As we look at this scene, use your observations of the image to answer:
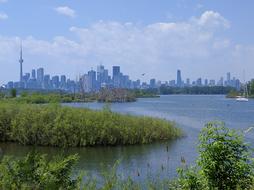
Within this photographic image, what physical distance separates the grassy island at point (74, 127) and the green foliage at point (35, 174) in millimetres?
23464

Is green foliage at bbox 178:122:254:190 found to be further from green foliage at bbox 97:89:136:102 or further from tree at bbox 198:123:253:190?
green foliage at bbox 97:89:136:102

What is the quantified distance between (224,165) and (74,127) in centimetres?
2467

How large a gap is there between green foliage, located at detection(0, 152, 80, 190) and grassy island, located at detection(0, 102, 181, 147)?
23.5 meters

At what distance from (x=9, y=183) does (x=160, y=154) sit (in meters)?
20.6

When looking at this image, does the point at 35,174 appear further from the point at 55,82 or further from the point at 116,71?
the point at 55,82

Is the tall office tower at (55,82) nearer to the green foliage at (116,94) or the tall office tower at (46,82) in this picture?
the tall office tower at (46,82)

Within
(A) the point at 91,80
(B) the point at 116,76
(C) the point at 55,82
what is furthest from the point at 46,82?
(B) the point at 116,76

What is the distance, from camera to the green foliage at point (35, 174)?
5.59 meters

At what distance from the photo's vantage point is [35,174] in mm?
5715

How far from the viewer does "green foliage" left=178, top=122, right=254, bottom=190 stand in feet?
20.5

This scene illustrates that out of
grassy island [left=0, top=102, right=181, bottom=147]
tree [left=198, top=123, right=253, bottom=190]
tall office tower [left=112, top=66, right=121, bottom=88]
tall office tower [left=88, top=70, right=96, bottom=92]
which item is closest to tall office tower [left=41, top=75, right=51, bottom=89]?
tall office tower [left=88, top=70, right=96, bottom=92]

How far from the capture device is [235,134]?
6.42m

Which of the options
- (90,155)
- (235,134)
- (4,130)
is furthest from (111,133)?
(235,134)

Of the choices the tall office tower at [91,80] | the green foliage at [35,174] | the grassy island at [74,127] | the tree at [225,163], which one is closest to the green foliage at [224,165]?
the tree at [225,163]
